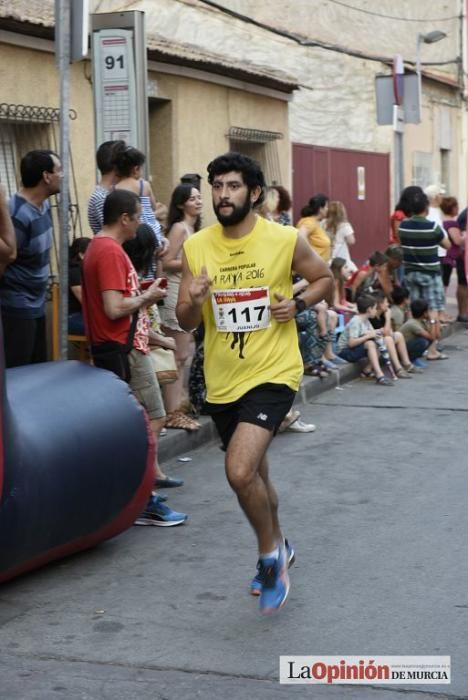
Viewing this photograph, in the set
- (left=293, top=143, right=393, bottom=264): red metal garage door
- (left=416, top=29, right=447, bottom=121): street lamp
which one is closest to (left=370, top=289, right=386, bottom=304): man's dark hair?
(left=293, top=143, right=393, bottom=264): red metal garage door

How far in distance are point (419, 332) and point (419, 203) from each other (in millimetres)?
1730

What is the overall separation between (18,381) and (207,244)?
115cm

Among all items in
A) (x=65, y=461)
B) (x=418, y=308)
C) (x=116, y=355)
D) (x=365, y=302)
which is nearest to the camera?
(x=65, y=461)

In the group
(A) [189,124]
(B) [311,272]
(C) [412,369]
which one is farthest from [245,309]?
(A) [189,124]

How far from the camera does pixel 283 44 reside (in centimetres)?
1959

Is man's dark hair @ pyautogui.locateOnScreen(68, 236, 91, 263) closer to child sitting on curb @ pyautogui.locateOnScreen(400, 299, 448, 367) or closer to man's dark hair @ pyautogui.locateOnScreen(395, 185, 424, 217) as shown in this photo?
child sitting on curb @ pyautogui.locateOnScreen(400, 299, 448, 367)

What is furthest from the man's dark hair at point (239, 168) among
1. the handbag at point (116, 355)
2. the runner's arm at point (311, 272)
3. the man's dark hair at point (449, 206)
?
the man's dark hair at point (449, 206)

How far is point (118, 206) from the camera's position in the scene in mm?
6906

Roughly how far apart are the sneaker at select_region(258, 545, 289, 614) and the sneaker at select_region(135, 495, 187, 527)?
1581 mm

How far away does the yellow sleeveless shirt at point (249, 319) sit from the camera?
550 centimetres

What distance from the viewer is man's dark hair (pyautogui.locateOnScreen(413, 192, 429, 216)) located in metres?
13.8

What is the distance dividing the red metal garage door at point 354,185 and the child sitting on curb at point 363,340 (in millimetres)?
6754

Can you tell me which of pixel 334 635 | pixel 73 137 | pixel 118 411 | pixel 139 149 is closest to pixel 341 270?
pixel 73 137

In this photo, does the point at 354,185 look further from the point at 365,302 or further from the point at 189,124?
the point at 365,302
